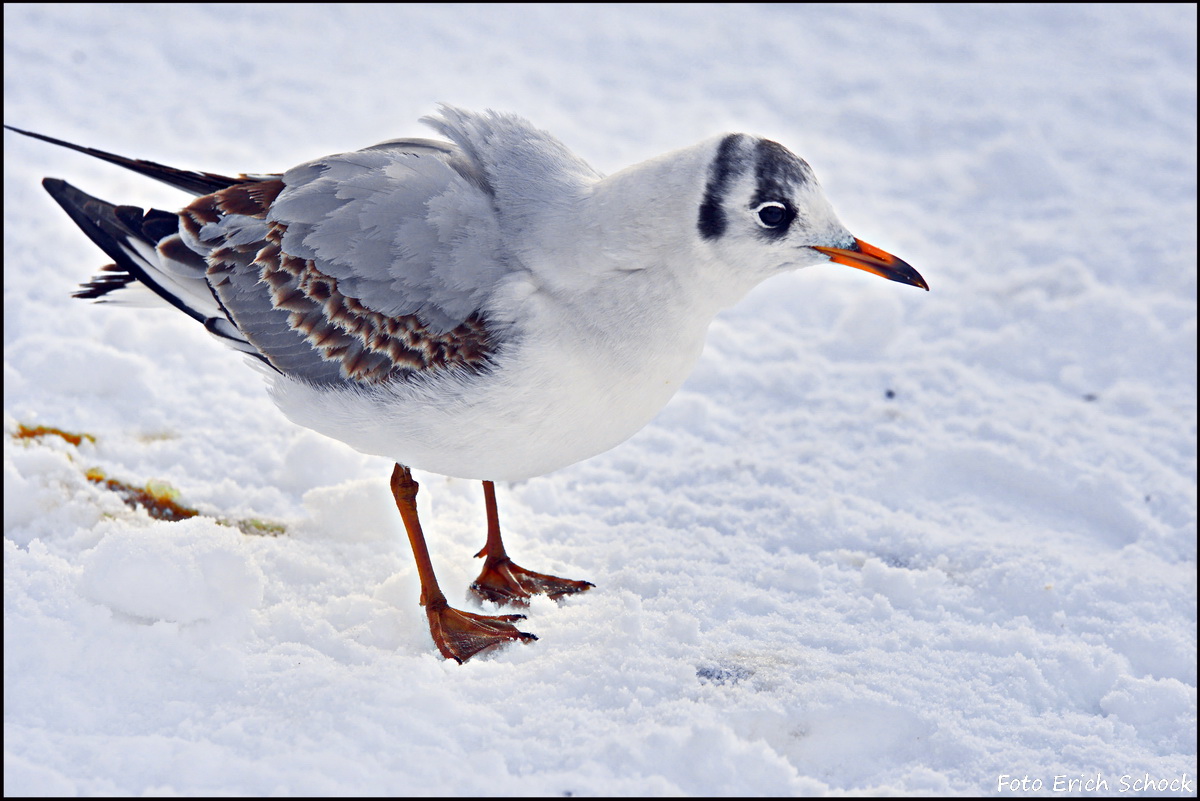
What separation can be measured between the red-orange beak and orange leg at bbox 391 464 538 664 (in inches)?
60.9

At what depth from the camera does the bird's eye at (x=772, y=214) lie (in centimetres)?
329

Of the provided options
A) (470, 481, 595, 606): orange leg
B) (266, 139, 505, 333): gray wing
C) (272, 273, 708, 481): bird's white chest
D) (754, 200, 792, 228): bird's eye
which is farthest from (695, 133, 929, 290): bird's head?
(470, 481, 595, 606): orange leg

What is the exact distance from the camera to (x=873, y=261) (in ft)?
11.4

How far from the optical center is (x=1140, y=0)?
27.9 ft

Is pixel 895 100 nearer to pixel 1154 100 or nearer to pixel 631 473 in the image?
pixel 1154 100

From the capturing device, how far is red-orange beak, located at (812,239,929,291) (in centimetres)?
342

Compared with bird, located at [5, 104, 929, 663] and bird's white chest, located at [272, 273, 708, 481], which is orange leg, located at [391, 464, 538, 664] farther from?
bird's white chest, located at [272, 273, 708, 481]

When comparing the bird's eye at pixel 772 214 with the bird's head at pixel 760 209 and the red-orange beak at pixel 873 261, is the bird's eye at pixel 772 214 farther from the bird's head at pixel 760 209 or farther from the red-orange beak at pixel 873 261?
the red-orange beak at pixel 873 261

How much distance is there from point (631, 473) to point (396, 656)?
1644mm

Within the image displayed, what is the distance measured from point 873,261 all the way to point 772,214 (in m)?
0.40

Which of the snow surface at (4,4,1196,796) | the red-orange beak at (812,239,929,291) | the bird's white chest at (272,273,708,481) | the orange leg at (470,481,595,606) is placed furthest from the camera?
the orange leg at (470,481,595,606)

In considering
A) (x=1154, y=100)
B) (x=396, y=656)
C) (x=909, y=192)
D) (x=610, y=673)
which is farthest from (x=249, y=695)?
(x=1154, y=100)

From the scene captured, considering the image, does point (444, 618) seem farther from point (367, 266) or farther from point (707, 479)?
point (707, 479)

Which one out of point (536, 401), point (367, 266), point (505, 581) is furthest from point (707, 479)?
point (367, 266)
